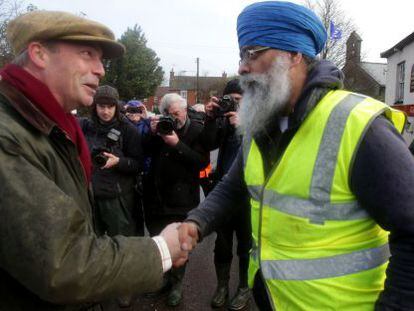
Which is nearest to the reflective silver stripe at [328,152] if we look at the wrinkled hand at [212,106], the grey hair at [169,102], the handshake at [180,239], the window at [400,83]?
the handshake at [180,239]

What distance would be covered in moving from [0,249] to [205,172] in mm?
3116

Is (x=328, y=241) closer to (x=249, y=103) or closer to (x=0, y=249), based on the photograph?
(x=249, y=103)

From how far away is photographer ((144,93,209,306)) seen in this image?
4.05 meters

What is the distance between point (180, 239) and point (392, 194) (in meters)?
0.99

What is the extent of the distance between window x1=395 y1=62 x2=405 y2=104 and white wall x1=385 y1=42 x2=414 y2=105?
218mm

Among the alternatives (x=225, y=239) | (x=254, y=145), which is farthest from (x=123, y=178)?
(x=254, y=145)

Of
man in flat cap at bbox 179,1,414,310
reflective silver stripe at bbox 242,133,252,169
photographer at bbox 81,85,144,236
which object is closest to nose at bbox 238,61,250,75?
man in flat cap at bbox 179,1,414,310

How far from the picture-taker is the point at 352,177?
4.89 feet

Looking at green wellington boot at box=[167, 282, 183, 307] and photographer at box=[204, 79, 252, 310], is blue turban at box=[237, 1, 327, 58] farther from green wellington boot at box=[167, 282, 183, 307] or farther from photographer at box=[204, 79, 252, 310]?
green wellington boot at box=[167, 282, 183, 307]

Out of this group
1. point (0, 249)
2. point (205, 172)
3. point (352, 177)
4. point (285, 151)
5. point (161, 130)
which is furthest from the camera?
point (205, 172)

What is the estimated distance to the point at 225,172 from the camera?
3.93 metres

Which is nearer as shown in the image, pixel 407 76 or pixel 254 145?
pixel 254 145

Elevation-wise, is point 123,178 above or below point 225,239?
above

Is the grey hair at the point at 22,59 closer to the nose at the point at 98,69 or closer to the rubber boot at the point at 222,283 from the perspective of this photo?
the nose at the point at 98,69
